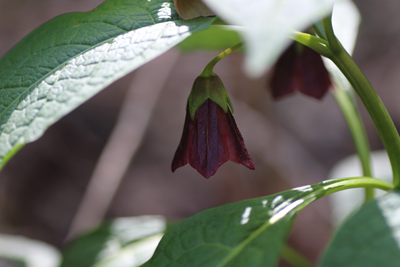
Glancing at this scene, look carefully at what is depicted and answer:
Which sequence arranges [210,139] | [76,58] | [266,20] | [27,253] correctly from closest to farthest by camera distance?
[266,20] → [76,58] → [210,139] → [27,253]

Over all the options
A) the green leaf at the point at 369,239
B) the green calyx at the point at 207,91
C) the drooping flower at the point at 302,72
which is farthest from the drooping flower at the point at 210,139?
the drooping flower at the point at 302,72

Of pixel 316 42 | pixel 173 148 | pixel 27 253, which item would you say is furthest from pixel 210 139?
pixel 173 148

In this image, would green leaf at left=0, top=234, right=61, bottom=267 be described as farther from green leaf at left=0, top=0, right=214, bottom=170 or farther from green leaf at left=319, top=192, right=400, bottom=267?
green leaf at left=319, top=192, right=400, bottom=267

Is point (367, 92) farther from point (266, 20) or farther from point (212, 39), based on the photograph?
point (212, 39)

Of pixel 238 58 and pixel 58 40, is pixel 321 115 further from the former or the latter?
pixel 58 40

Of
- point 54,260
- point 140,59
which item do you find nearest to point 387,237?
point 140,59
